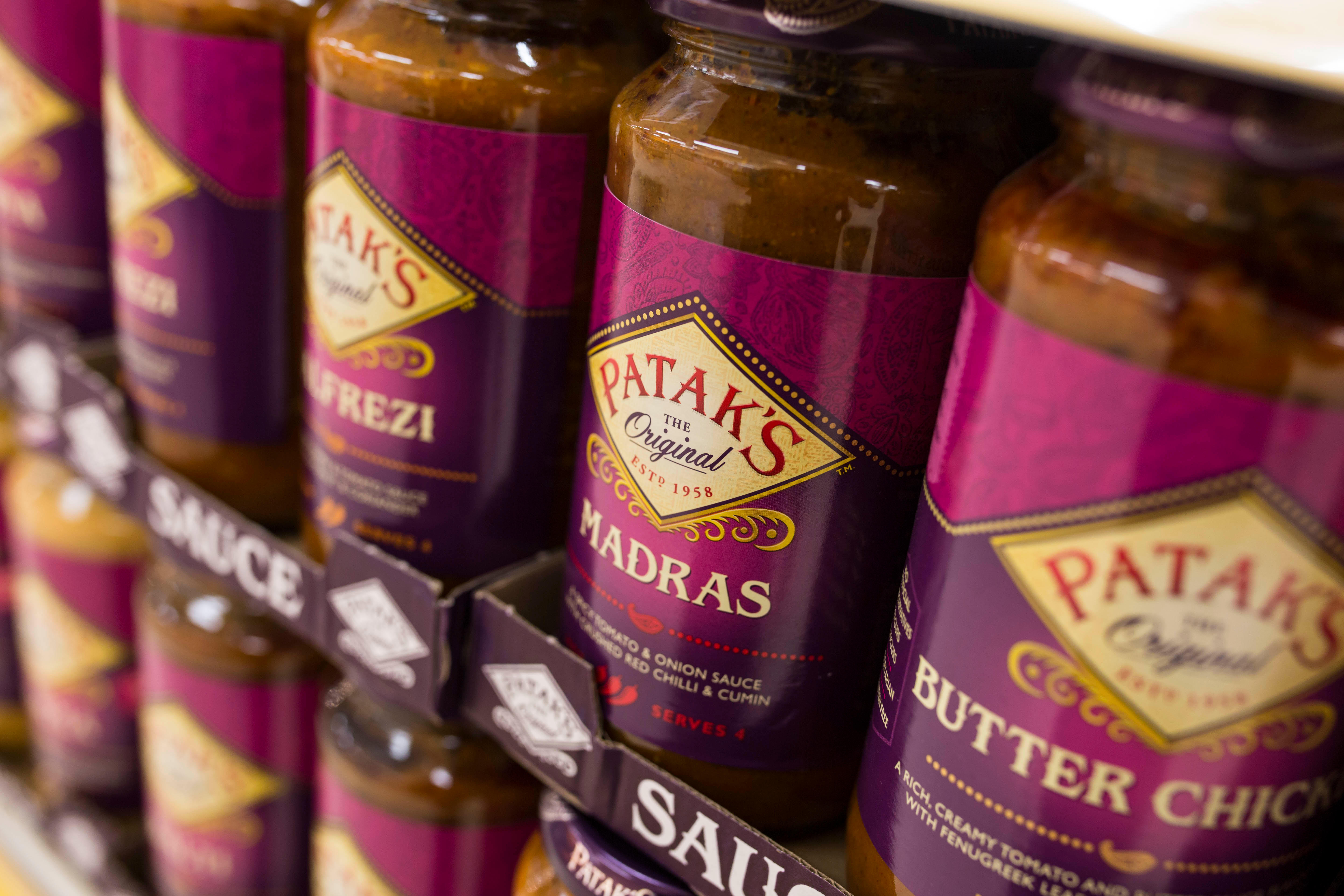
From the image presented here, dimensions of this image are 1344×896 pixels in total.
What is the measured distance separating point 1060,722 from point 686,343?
0.26 meters

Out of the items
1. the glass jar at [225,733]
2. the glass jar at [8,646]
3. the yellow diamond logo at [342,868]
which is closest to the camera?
the yellow diamond logo at [342,868]

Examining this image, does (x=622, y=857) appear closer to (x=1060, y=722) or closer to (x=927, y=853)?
(x=927, y=853)

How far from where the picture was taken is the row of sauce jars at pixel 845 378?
1.40 feet

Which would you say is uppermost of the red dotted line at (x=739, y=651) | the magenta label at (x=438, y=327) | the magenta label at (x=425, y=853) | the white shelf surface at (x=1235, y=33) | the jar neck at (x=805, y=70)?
the white shelf surface at (x=1235, y=33)

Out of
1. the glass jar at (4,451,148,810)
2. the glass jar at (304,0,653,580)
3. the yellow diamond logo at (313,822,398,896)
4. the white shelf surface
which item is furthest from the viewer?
the glass jar at (4,451,148,810)

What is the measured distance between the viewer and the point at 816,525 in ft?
1.96

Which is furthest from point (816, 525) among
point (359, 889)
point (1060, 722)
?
point (359, 889)

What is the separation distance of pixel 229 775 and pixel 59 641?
0.34 m

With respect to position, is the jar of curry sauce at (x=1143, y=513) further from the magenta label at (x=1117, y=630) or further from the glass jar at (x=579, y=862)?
the glass jar at (x=579, y=862)

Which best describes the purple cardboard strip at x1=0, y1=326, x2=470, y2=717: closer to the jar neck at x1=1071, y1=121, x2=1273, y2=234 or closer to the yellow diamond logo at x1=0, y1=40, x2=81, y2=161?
the yellow diamond logo at x1=0, y1=40, x2=81, y2=161

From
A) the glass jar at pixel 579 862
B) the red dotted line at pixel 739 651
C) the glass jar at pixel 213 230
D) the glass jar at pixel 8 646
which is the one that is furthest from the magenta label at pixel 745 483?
the glass jar at pixel 8 646

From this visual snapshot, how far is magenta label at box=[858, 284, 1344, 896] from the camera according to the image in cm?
43

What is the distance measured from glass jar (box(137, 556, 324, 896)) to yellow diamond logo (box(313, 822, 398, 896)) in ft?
0.30

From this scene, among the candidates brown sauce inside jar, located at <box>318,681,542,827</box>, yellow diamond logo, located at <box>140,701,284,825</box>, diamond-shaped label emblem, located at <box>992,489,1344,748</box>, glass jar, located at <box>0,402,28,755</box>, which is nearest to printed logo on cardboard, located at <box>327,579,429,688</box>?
brown sauce inside jar, located at <box>318,681,542,827</box>
